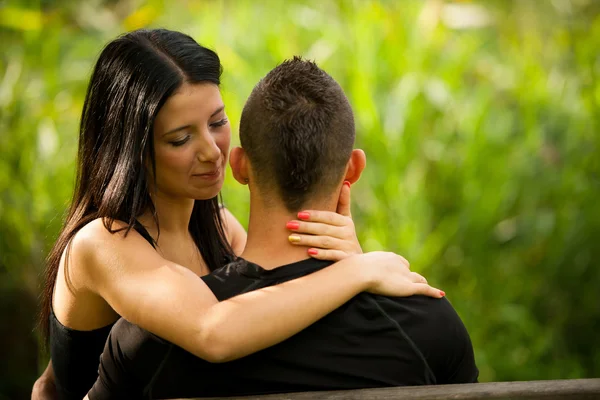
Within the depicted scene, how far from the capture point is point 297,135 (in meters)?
1.80

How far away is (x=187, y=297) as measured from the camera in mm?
1807

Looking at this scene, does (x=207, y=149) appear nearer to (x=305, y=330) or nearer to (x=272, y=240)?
(x=272, y=240)

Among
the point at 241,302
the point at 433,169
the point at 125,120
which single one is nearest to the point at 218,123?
the point at 125,120

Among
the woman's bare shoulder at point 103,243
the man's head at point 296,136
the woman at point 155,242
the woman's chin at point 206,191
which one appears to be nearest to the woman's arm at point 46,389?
the woman at point 155,242

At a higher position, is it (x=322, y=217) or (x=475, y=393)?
(x=322, y=217)

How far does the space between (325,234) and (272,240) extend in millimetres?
113

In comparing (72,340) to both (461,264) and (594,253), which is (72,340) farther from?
(594,253)

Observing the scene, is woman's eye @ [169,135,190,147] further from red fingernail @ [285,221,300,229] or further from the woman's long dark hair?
red fingernail @ [285,221,300,229]

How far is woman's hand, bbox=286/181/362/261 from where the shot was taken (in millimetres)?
1797

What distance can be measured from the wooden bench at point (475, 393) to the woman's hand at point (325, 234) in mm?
301

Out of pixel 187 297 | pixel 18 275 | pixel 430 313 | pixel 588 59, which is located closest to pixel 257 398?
pixel 187 297

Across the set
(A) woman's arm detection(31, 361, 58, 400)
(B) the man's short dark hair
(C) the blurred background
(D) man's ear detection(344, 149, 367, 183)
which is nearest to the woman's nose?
(B) the man's short dark hair

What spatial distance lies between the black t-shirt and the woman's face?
0.46 metres

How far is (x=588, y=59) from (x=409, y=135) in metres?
1.41
